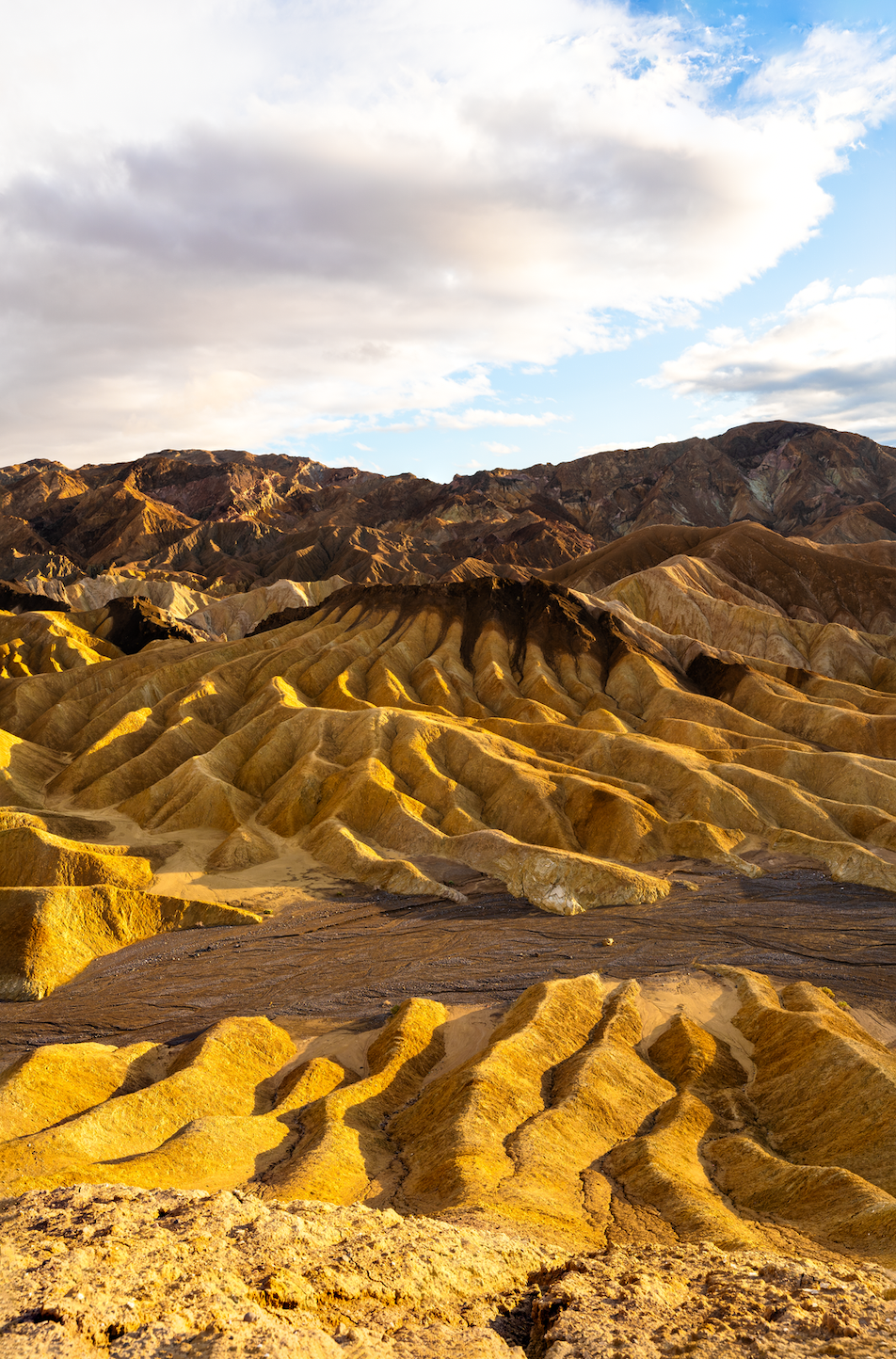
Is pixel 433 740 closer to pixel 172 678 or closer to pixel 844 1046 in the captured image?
pixel 172 678

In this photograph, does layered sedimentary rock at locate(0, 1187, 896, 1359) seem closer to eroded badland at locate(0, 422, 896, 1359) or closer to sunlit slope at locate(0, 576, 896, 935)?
eroded badland at locate(0, 422, 896, 1359)

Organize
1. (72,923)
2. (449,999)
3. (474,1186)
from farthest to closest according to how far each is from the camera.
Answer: (72,923), (449,999), (474,1186)

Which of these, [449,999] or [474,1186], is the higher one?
[474,1186]

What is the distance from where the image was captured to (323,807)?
78.1m

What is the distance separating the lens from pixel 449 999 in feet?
157

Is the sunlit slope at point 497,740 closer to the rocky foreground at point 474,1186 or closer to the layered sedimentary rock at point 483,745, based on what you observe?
the layered sedimentary rock at point 483,745

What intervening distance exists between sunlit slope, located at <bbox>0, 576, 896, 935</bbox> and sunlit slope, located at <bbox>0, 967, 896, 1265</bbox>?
21493 mm

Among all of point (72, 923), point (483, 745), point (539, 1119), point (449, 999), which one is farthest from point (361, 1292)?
point (483, 745)

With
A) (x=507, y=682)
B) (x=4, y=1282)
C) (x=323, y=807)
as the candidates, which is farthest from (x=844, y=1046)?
(x=507, y=682)

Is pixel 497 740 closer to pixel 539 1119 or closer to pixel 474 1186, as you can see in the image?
pixel 539 1119

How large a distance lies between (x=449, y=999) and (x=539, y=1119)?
15806mm

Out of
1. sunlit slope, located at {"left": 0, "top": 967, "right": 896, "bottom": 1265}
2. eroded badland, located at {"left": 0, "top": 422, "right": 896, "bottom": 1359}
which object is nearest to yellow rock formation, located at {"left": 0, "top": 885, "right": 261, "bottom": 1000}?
eroded badland, located at {"left": 0, "top": 422, "right": 896, "bottom": 1359}

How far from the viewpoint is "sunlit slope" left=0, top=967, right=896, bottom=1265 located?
2628 centimetres

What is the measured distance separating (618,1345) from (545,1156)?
15246 millimetres
